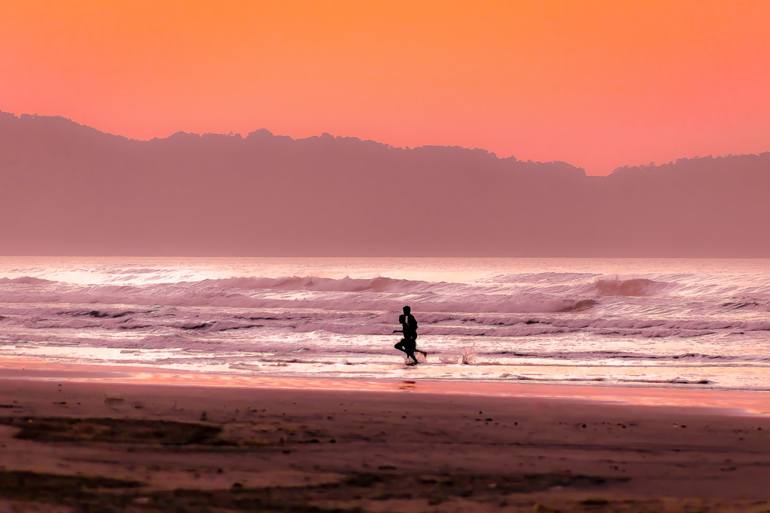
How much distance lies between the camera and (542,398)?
16984 mm

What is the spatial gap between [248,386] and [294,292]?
189ft

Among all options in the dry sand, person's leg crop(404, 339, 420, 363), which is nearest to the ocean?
person's leg crop(404, 339, 420, 363)

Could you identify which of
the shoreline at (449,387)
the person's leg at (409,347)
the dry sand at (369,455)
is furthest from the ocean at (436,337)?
the dry sand at (369,455)

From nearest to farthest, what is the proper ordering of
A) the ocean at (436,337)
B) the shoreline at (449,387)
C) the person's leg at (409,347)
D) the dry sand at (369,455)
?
the dry sand at (369,455) < the shoreline at (449,387) < the ocean at (436,337) < the person's leg at (409,347)

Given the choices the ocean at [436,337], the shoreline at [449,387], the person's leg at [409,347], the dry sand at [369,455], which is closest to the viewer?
the dry sand at [369,455]

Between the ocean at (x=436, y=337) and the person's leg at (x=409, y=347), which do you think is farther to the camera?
the person's leg at (x=409, y=347)

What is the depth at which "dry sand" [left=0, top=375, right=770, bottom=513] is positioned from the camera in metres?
8.95

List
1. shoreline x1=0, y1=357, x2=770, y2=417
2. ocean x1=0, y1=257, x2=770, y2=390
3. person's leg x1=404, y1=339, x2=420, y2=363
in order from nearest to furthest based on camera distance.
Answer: shoreline x1=0, y1=357, x2=770, y2=417
ocean x1=0, y1=257, x2=770, y2=390
person's leg x1=404, y1=339, x2=420, y2=363

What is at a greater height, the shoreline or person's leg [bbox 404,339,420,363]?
person's leg [bbox 404,339,420,363]

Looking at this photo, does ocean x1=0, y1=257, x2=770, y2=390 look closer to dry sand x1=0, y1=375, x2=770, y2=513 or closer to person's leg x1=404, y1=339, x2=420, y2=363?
person's leg x1=404, y1=339, x2=420, y2=363

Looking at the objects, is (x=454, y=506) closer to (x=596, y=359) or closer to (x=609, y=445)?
(x=609, y=445)

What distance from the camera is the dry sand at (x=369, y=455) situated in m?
8.95

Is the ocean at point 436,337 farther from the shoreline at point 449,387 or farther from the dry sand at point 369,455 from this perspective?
the dry sand at point 369,455

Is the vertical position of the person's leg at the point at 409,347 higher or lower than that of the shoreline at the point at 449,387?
higher
